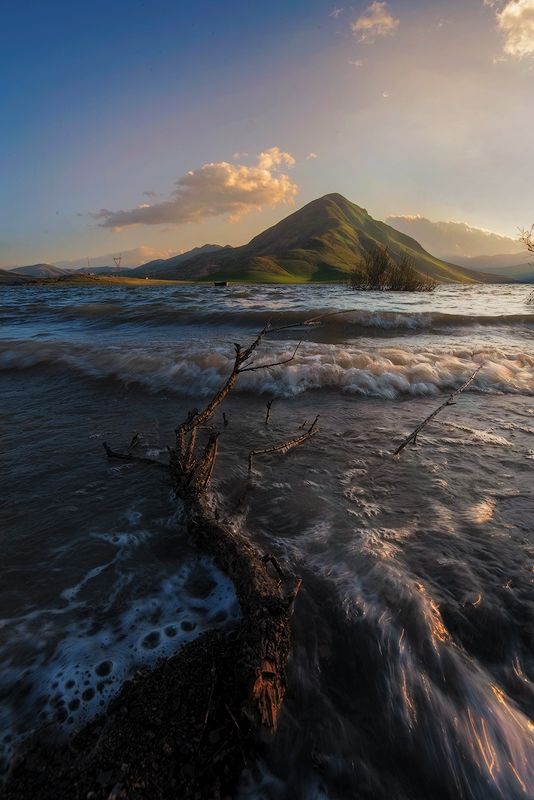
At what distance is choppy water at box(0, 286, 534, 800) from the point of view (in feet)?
7.81

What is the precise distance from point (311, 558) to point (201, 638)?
1.42 meters

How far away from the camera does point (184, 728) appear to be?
2072 millimetres

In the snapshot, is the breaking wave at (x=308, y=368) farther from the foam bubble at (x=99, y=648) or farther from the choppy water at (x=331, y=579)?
the foam bubble at (x=99, y=648)

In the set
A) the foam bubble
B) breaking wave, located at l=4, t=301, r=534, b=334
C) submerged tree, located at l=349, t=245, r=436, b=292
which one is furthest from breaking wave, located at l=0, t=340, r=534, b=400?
submerged tree, located at l=349, t=245, r=436, b=292

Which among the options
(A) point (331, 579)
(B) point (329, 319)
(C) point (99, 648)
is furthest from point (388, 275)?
(C) point (99, 648)

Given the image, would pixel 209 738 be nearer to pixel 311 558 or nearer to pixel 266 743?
pixel 266 743

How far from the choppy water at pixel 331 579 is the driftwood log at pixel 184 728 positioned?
19cm

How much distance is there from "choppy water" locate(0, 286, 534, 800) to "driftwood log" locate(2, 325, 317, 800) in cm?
19

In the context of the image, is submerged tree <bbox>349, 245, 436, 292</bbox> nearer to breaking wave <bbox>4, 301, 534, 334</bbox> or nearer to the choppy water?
breaking wave <bbox>4, 301, 534, 334</bbox>

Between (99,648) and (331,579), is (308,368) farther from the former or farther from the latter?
(99,648)

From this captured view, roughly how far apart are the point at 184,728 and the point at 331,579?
6.02 feet

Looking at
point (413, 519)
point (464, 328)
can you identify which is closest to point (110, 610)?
point (413, 519)

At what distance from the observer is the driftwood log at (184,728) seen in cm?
192

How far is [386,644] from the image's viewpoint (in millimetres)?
2982
